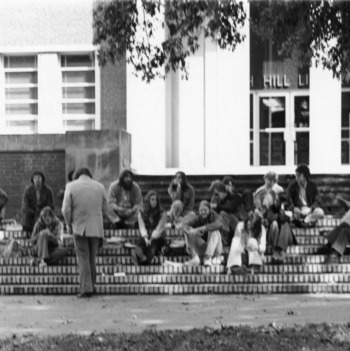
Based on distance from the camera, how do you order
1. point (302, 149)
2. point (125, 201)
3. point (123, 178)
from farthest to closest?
1. point (302, 149)
2. point (125, 201)
3. point (123, 178)

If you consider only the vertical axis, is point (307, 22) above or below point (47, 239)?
above

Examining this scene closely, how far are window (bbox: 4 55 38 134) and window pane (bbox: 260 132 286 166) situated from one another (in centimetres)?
604

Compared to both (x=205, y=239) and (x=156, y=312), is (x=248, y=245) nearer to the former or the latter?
(x=205, y=239)

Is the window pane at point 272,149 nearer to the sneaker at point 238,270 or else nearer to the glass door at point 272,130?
the glass door at point 272,130

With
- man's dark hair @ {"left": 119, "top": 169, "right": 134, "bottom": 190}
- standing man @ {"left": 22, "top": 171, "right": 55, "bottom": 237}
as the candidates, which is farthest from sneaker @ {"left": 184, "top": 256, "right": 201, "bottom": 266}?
standing man @ {"left": 22, "top": 171, "right": 55, "bottom": 237}

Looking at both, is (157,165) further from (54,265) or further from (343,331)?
(343,331)

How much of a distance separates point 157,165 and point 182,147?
1.05 metres

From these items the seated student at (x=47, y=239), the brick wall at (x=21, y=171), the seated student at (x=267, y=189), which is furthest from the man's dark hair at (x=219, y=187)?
the brick wall at (x=21, y=171)

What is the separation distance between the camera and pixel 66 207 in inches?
518

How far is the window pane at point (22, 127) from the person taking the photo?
23.6m

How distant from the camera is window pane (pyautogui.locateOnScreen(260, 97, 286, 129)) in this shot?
83.7ft

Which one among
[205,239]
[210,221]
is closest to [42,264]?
[205,239]

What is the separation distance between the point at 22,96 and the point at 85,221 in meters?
11.3

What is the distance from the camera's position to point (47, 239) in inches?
563
